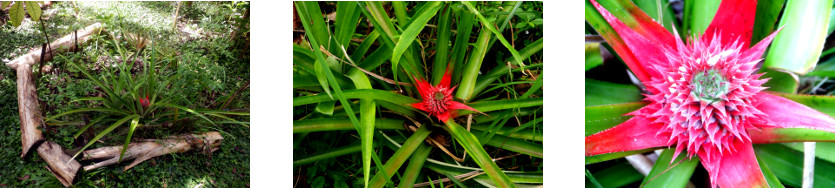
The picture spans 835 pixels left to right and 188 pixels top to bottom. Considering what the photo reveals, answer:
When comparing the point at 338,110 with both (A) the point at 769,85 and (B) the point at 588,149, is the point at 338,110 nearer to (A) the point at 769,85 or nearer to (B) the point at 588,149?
(B) the point at 588,149

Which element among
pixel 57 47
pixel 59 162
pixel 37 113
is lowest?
pixel 59 162

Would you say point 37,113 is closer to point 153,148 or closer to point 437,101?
point 153,148

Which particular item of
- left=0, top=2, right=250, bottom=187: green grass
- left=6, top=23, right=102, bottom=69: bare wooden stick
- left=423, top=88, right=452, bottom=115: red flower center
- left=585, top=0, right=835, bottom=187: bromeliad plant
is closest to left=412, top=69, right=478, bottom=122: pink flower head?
left=423, top=88, right=452, bottom=115: red flower center

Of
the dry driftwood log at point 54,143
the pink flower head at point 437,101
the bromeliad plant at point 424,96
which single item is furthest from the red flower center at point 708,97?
the dry driftwood log at point 54,143

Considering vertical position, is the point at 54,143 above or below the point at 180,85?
below

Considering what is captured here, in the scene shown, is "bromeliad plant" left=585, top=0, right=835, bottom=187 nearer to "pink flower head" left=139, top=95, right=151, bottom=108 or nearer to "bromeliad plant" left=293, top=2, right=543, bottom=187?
"bromeliad plant" left=293, top=2, right=543, bottom=187

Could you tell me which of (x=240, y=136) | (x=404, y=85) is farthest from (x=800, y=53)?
(x=240, y=136)

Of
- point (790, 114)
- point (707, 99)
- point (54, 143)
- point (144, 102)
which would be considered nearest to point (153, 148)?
point (144, 102)
